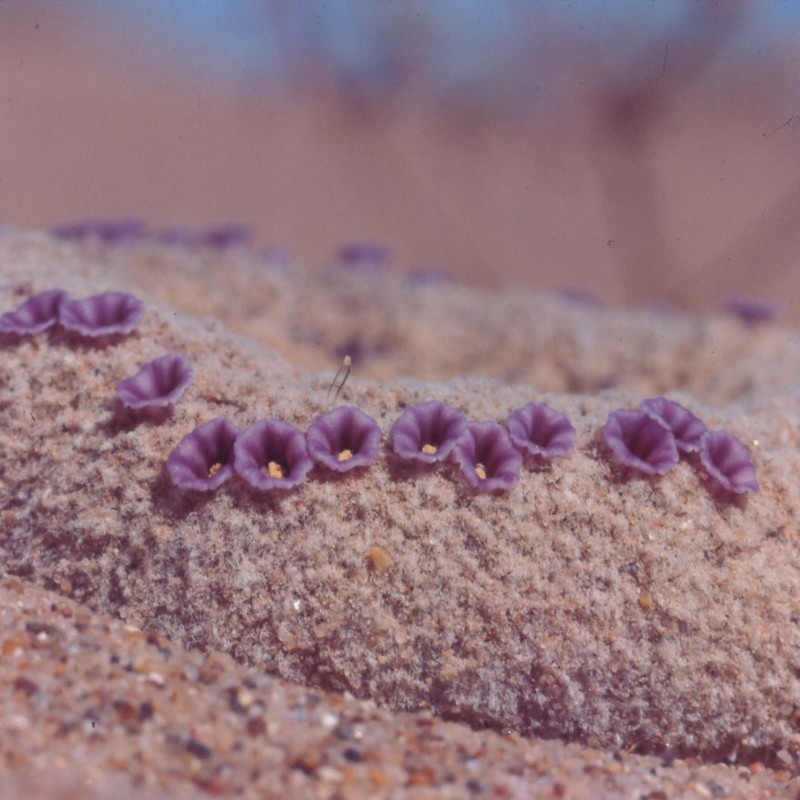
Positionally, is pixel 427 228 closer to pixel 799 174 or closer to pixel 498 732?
pixel 799 174

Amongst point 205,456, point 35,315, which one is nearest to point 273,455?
point 205,456

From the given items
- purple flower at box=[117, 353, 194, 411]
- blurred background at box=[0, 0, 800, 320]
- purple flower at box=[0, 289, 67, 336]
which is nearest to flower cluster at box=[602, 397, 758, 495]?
purple flower at box=[117, 353, 194, 411]

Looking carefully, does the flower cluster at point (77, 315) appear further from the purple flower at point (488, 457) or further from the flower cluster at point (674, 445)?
the flower cluster at point (674, 445)

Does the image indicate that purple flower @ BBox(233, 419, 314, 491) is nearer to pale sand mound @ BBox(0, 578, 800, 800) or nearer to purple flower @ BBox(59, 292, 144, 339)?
pale sand mound @ BBox(0, 578, 800, 800)

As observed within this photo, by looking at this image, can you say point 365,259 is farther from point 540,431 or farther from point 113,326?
point 540,431

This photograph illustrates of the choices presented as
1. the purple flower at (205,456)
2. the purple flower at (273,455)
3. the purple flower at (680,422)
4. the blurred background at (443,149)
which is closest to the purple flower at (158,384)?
the purple flower at (205,456)

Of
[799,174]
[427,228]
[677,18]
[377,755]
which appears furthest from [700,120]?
[377,755]

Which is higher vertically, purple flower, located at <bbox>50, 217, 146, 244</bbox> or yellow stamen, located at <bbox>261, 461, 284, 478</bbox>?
purple flower, located at <bbox>50, 217, 146, 244</bbox>

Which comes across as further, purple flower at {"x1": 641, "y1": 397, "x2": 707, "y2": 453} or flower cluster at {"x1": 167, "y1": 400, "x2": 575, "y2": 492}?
purple flower at {"x1": 641, "y1": 397, "x2": 707, "y2": 453}
